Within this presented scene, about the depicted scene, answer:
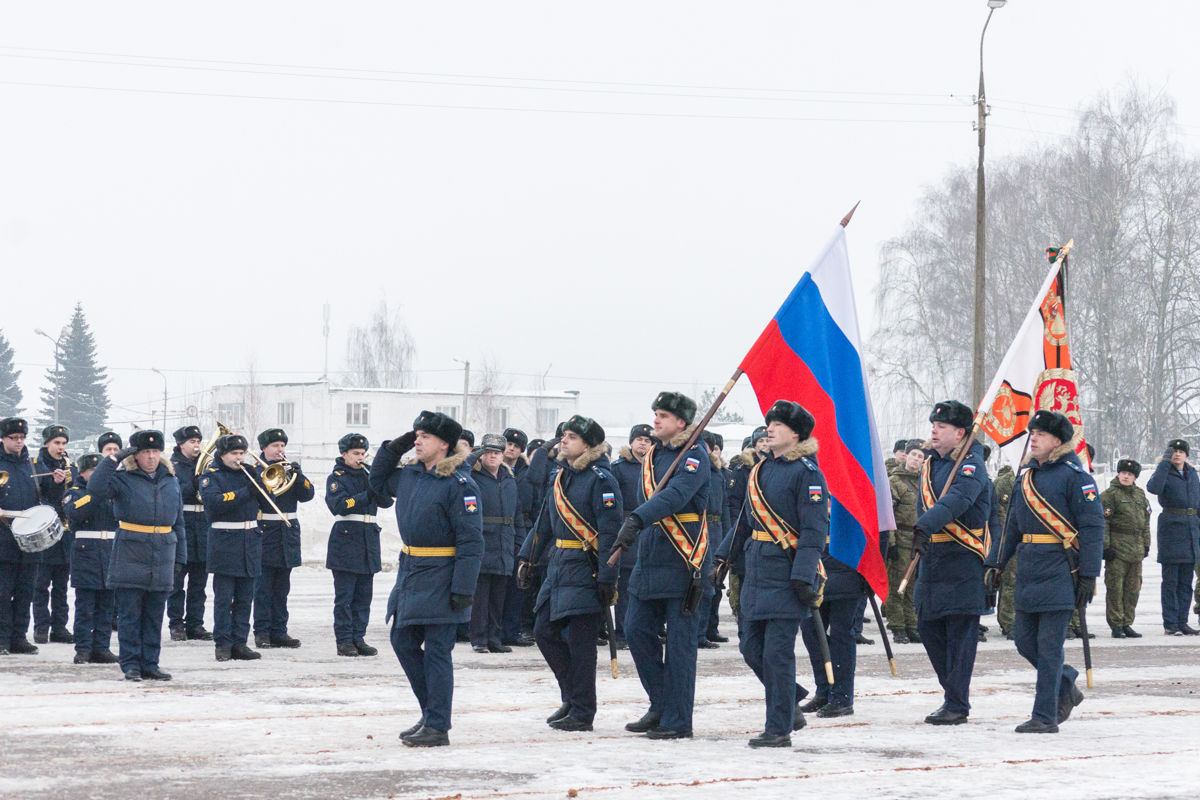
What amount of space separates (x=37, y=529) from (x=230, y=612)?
188 centimetres

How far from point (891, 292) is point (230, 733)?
45187mm

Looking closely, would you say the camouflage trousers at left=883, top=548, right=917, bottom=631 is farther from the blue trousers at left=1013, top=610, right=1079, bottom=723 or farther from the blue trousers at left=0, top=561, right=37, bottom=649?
the blue trousers at left=0, top=561, right=37, bottom=649

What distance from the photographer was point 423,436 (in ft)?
27.7

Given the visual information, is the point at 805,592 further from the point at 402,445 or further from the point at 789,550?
the point at 402,445

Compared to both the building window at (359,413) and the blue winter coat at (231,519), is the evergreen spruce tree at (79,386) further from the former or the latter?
the blue winter coat at (231,519)

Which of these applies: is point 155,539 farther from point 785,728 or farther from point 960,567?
point 960,567

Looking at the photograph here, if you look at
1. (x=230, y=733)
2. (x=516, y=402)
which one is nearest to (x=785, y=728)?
(x=230, y=733)

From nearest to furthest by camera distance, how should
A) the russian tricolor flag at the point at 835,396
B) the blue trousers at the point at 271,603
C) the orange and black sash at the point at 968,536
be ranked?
the orange and black sash at the point at 968,536, the russian tricolor flag at the point at 835,396, the blue trousers at the point at 271,603

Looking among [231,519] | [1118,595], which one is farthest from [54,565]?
[1118,595]

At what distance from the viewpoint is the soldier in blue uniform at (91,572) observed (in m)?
11.9

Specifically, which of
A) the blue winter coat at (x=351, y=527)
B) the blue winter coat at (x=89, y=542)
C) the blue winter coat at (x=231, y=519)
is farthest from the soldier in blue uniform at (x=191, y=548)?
the blue winter coat at (x=351, y=527)

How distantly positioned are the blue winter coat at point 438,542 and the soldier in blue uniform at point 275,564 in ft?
16.5

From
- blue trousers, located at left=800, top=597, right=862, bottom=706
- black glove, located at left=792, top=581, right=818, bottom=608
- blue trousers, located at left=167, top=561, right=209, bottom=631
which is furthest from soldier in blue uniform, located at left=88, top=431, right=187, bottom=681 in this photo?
black glove, located at left=792, top=581, right=818, bottom=608

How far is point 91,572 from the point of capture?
12.4 metres
